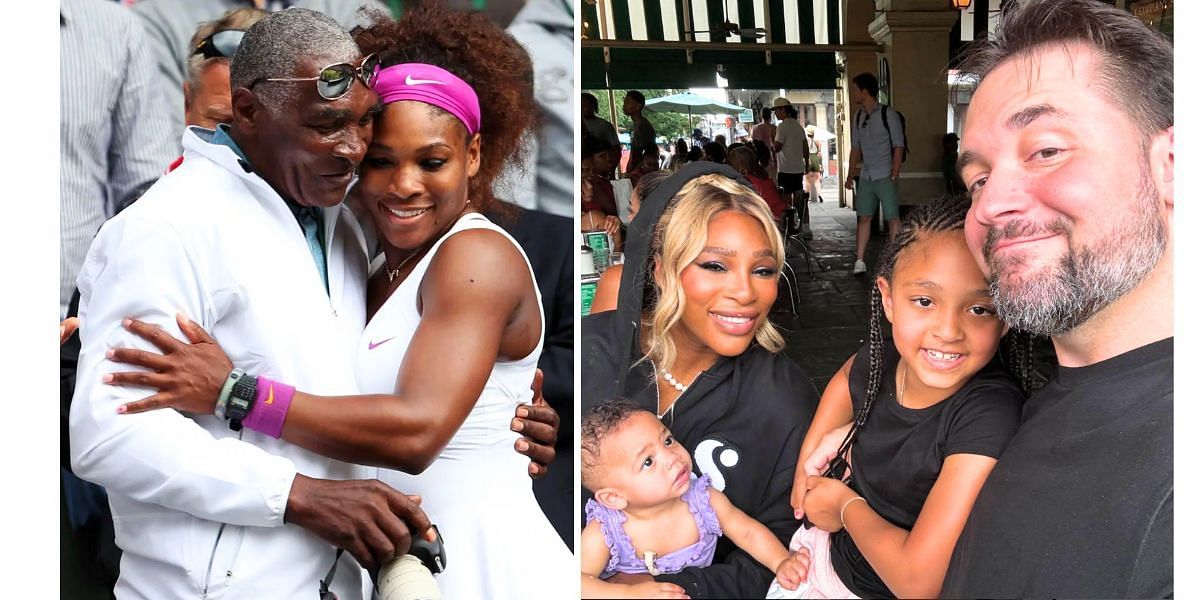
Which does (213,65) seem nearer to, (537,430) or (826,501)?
(537,430)

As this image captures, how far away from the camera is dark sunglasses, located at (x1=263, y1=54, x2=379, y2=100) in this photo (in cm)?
337

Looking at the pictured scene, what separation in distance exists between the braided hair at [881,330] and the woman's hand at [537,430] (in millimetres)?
947

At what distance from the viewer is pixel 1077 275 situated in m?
3.49

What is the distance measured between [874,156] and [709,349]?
0.86 m

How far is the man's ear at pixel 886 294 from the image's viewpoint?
3.63 metres

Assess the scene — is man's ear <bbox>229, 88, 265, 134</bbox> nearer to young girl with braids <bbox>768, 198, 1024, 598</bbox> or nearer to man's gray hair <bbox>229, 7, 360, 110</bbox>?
man's gray hair <bbox>229, 7, 360, 110</bbox>

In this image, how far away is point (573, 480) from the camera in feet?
12.4

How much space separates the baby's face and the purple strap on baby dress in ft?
0.19

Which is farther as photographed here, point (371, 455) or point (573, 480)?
point (573, 480)

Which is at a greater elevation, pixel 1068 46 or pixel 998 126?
pixel 1068 46

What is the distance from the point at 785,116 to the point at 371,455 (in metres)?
1.77

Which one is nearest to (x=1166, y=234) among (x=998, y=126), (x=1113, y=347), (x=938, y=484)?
(x=1113, y=347)

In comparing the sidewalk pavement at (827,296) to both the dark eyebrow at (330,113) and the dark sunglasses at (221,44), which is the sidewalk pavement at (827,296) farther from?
the dark sunglasses at (221,44)

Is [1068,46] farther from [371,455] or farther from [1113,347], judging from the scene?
[371,455]
